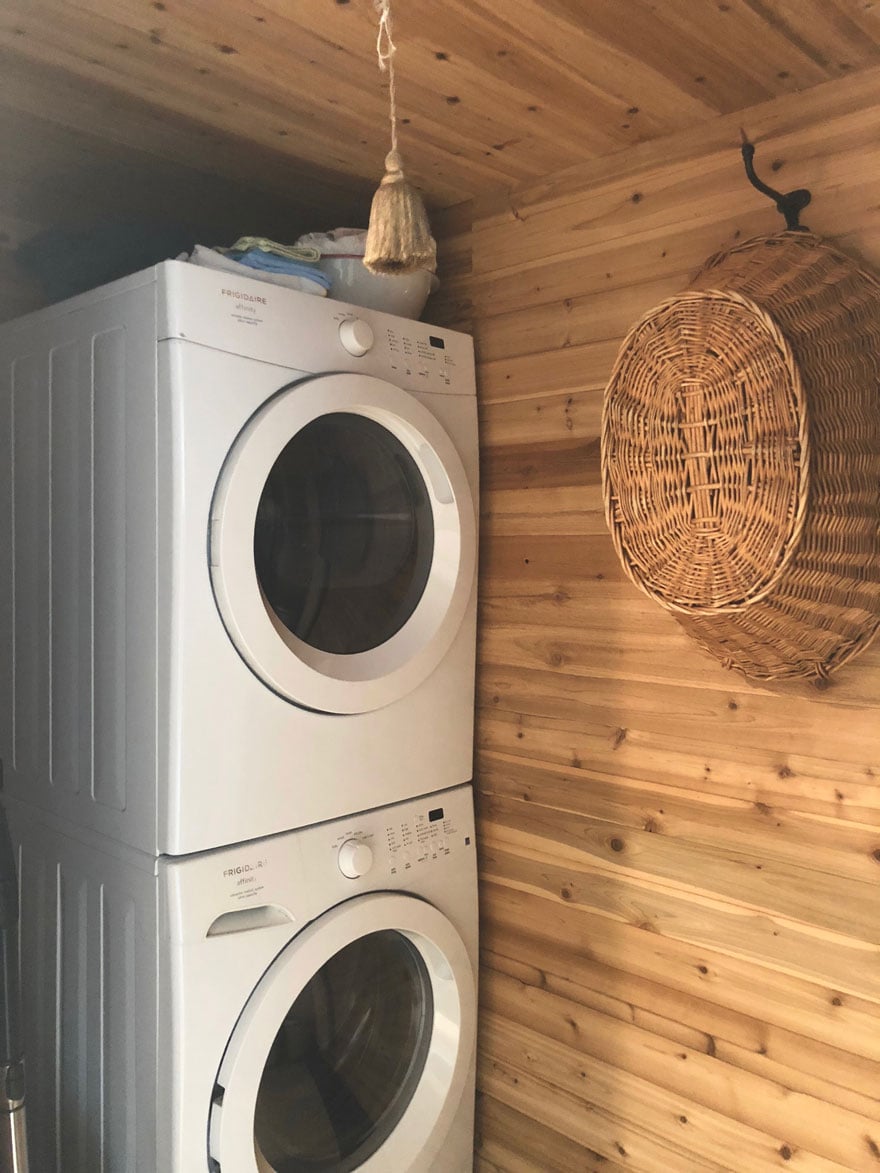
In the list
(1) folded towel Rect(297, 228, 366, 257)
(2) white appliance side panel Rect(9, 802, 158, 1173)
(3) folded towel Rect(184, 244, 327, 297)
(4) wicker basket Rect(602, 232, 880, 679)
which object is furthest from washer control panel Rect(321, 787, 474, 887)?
(1) folded towel Rect(297, 228, 366, 257)

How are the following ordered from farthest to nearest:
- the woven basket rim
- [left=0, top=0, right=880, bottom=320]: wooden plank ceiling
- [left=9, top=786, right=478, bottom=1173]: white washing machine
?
[left=9, top=786, right=478, bottom=1173]: white washing machine
[left=0, top=0, right=880, bottom=320]: wooden plank ceiling
the woven basket rim

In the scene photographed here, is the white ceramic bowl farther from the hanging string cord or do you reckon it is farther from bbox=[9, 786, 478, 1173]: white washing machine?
bbox=[9, 786, 478, 1173]: white washing machine

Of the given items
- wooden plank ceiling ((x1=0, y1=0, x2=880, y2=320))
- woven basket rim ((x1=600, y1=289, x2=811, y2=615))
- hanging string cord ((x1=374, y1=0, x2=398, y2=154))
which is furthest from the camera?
wooden plank ceiling ((x1=0, y1=0, x2=880, y2=320))

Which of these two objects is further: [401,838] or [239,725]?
[401,838]

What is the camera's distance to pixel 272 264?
56.6 inches

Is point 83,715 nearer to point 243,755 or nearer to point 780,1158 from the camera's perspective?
point 243,755

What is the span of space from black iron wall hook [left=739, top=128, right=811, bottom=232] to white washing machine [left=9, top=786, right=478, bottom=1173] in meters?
1.08

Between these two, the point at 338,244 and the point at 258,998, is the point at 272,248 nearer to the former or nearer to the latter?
the point at 338,244

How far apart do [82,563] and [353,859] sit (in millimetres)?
624

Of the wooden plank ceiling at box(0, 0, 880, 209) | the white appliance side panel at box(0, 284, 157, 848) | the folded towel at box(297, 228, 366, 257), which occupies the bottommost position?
the white appliance side panel at box(0, 284, 157, 848)

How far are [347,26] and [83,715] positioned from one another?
1045 mm

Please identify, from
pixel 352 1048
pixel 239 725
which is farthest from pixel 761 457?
pixel 352 1048

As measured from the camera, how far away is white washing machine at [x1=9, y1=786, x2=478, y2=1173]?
126 cm

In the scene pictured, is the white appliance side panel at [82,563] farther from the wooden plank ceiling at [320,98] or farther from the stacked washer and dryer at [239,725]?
the wooden plank ceiling at [320,98]
